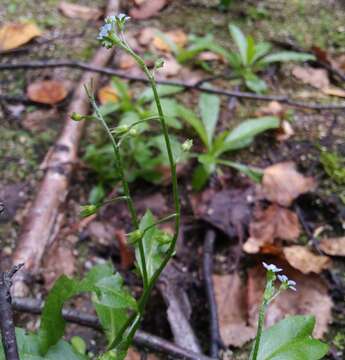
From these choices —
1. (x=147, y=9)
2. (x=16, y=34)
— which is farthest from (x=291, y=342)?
(x=147, y=9)

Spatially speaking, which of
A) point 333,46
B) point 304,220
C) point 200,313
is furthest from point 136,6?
point 200,313

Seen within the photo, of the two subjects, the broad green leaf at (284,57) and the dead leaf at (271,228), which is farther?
A: the broad green leaf at (284,57)

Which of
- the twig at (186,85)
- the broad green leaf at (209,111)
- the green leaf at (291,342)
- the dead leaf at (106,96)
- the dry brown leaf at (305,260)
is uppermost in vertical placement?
the twig at (186,85)

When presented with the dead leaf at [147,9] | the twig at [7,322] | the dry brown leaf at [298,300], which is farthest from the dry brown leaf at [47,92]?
the twig at [7,322]

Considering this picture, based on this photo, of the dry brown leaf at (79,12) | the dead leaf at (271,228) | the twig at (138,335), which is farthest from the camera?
the dry brown leaf at (79,12)

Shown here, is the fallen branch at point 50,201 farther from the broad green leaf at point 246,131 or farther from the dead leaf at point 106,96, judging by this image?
the broad green leaf at point 246,131

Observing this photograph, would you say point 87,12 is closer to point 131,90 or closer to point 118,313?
point 131,90

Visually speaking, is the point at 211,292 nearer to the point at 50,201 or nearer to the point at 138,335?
the point at 138,335
